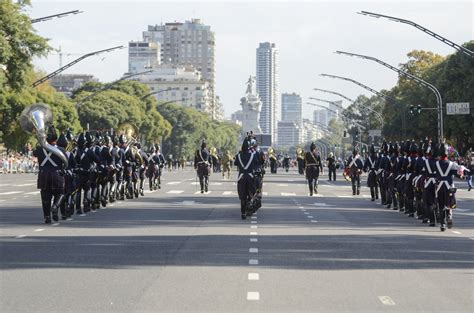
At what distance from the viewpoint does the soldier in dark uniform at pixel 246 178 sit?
29047 millimetres

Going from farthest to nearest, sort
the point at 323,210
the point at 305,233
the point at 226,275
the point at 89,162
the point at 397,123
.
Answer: the point at 397,123, the point at 323,210, the point at 89,162, the point at 305,233, the point at 226,275

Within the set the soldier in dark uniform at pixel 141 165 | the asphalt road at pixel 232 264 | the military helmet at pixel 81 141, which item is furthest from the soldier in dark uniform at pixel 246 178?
the soldier in dark uniform at pixel 141 165

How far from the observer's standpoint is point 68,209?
1120 inches

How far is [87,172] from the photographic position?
3111 centimetres

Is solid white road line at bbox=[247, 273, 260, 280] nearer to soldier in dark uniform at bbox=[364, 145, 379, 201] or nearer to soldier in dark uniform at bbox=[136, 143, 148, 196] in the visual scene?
soldier in dark uniform at bbox=[364, 145, 379, 201]

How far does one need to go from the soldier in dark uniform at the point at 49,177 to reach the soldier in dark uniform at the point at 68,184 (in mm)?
1080

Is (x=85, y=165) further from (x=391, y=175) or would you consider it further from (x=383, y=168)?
(x=383, y=168)

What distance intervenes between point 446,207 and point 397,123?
3619 inches

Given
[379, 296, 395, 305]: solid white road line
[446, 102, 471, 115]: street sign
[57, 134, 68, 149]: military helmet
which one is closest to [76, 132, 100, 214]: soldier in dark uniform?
[57, 134, 68, 149]: military helmet

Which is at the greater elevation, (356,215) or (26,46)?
(26,46)

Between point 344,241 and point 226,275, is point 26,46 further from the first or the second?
point 226,275

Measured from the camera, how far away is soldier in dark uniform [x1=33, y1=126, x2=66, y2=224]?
25.9 meters

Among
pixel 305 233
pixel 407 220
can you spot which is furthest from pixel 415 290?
pixel 407 220

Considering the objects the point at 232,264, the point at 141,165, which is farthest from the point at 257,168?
the point at 232,264
